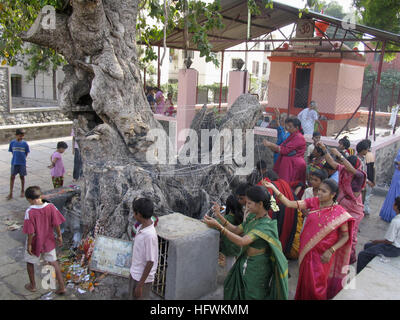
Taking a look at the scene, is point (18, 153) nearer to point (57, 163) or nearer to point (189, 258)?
point (57, 163)

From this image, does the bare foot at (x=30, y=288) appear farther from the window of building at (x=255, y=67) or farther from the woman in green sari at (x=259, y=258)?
the window of building at (x=255, y=67)

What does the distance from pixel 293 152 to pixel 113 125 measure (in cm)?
282

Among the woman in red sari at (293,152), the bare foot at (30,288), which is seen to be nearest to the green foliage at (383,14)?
the woman in red sari at (293,152)

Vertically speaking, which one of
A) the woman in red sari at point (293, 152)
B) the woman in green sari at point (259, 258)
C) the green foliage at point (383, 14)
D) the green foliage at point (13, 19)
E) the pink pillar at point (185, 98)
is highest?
the green foliage at point (383, 14)

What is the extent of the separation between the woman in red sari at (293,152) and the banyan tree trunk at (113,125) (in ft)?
2.64

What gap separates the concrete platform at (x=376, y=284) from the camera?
300 cm

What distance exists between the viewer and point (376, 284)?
3189 millimetres

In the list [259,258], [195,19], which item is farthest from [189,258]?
[195,19]

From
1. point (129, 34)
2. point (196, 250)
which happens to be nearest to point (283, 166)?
point (196, 250)

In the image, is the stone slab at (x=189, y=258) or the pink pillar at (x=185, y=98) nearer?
the stone slab at (x=189, y=258)

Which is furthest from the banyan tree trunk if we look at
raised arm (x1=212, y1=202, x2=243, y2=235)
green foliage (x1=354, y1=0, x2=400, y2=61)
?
green foliage (x1=354, y1=0, x2=400, y2=61)

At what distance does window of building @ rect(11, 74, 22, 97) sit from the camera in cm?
2045

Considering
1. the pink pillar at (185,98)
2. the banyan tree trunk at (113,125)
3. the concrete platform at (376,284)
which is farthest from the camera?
the pink pillar at (185,98)
